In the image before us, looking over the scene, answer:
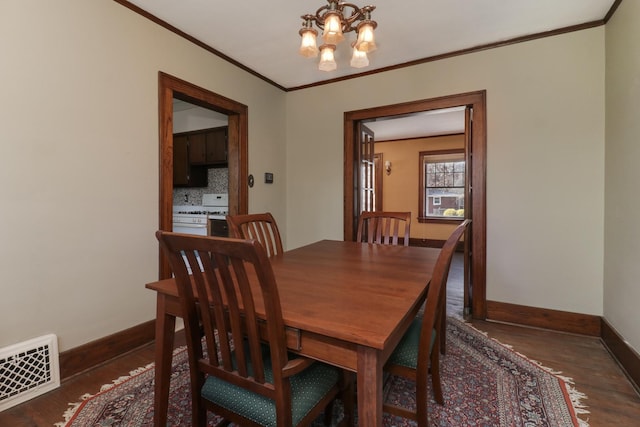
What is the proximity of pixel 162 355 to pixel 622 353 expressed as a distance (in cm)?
266

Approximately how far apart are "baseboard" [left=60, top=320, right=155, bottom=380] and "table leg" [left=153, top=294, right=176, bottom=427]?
1.00m

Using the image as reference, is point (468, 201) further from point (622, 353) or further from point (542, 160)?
point (622, 353)

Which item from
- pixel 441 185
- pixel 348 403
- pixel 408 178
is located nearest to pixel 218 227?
Result: pixel 348 403

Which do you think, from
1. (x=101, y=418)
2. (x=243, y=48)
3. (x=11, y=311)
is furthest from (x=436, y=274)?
(x=243, y=48)

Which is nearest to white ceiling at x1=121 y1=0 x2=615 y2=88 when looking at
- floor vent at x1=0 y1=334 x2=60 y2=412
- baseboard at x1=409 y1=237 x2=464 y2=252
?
floor vent at x1=0 y1=334 x2=60 y2=412

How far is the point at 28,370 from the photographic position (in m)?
1.63

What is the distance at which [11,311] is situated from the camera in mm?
1620

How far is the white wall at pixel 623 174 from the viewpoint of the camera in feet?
5.92

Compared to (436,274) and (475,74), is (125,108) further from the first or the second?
(475,74)

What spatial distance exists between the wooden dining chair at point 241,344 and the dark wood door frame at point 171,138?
57.5 inches

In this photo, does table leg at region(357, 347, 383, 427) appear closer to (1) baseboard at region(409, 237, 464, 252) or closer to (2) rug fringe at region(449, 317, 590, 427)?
(2) rug fringe at region(449, 317, 590, 427)

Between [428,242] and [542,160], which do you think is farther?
[428,242]

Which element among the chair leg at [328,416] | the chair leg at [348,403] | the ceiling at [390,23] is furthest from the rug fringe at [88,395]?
the ceiling at [390,23]

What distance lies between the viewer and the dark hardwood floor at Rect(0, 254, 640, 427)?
4.93 feet
